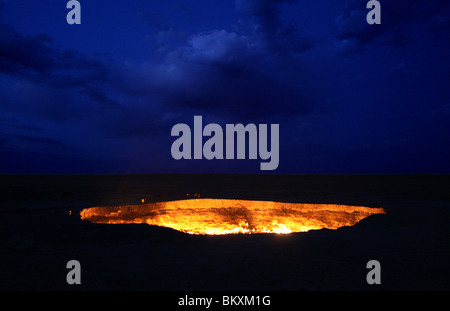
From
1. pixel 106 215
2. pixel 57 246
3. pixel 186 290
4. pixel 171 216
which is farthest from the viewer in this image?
pixel 171 216

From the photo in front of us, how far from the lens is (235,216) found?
1092 centimetres

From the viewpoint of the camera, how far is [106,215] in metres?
9.62

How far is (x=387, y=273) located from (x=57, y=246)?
545 cm

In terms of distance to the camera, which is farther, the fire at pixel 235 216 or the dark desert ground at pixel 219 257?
the fire at pixel 235 216

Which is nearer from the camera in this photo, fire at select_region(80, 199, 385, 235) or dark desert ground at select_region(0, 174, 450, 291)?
dark desert ground at select_region(0, 174, 450, 291)

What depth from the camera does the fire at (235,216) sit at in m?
Result: 9.76

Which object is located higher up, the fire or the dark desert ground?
the fire

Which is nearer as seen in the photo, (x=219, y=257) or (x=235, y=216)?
(x=219, y=257)

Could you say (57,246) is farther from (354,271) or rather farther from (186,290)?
(354,271)

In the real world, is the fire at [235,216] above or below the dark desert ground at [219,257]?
above

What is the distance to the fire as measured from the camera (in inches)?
384

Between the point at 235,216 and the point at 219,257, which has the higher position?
the point at 235,216
